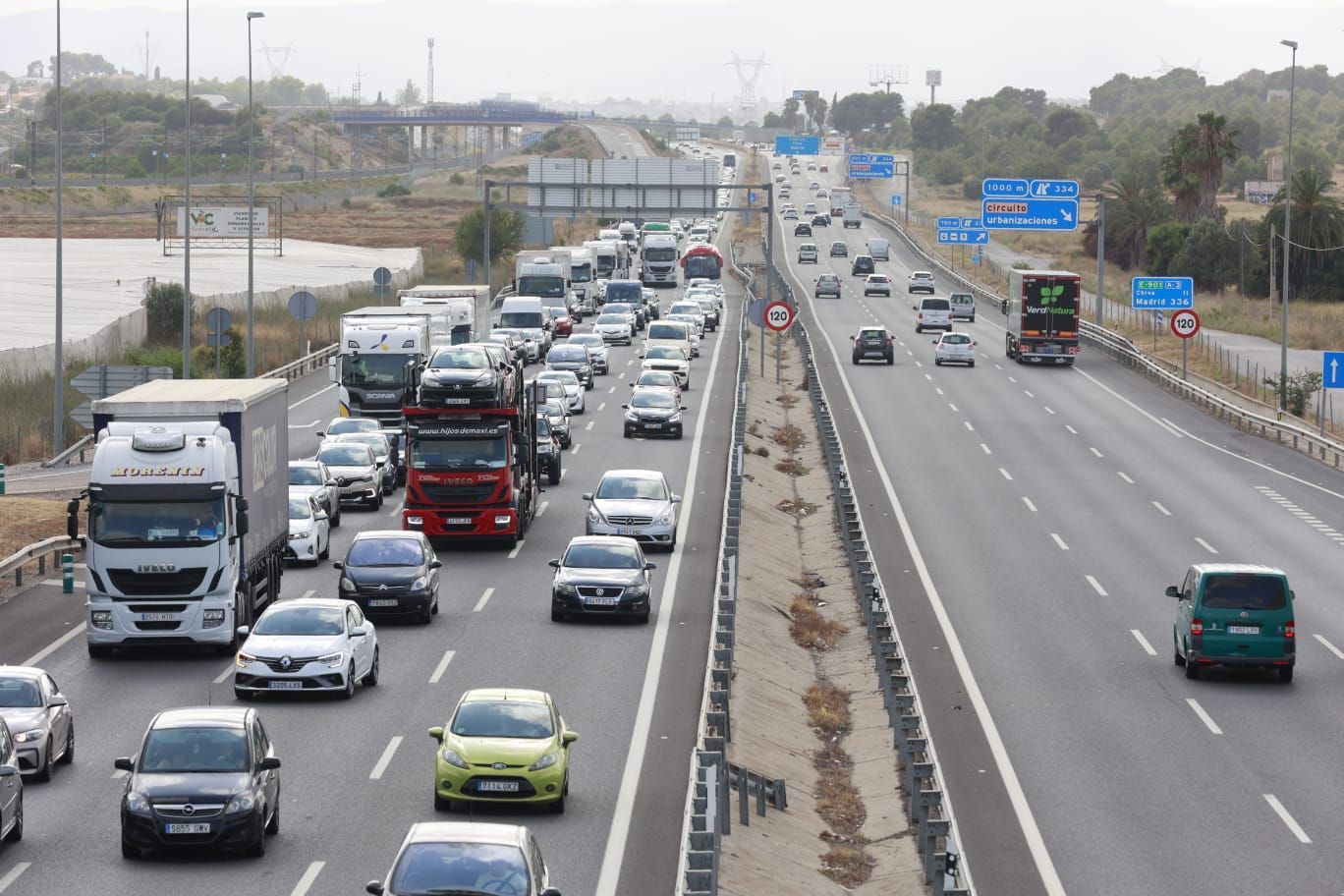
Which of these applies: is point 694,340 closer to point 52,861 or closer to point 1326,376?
point 1326,376

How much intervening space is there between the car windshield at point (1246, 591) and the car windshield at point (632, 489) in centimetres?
1373

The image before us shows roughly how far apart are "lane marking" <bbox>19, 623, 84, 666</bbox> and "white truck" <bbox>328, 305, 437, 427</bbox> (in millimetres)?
19926

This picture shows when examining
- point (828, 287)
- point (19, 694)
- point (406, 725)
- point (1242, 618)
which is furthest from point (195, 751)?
point (828, 287)

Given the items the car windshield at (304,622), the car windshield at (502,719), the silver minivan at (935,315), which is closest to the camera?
the car windshield at (502,719)

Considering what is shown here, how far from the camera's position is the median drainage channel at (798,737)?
70.1 ft

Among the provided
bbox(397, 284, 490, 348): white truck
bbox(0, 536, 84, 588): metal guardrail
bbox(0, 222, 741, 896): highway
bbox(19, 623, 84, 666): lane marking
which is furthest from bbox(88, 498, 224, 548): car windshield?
bbox(397, 284, 490, 348): white truck

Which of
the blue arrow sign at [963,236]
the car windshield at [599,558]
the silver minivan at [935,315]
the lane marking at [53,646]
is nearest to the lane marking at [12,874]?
the lane marking at [53,646]

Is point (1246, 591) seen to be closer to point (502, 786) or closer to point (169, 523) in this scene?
point (502, 786)

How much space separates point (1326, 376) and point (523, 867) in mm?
47098

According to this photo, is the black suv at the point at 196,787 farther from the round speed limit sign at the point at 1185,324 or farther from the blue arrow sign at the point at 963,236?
the blue arrow sign at the point at 963,236

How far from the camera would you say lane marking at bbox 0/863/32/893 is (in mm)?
18438

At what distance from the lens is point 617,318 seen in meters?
91.1

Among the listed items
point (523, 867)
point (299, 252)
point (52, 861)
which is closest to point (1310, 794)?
point (523, 867)

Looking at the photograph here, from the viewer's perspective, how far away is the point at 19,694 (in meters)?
22.6
